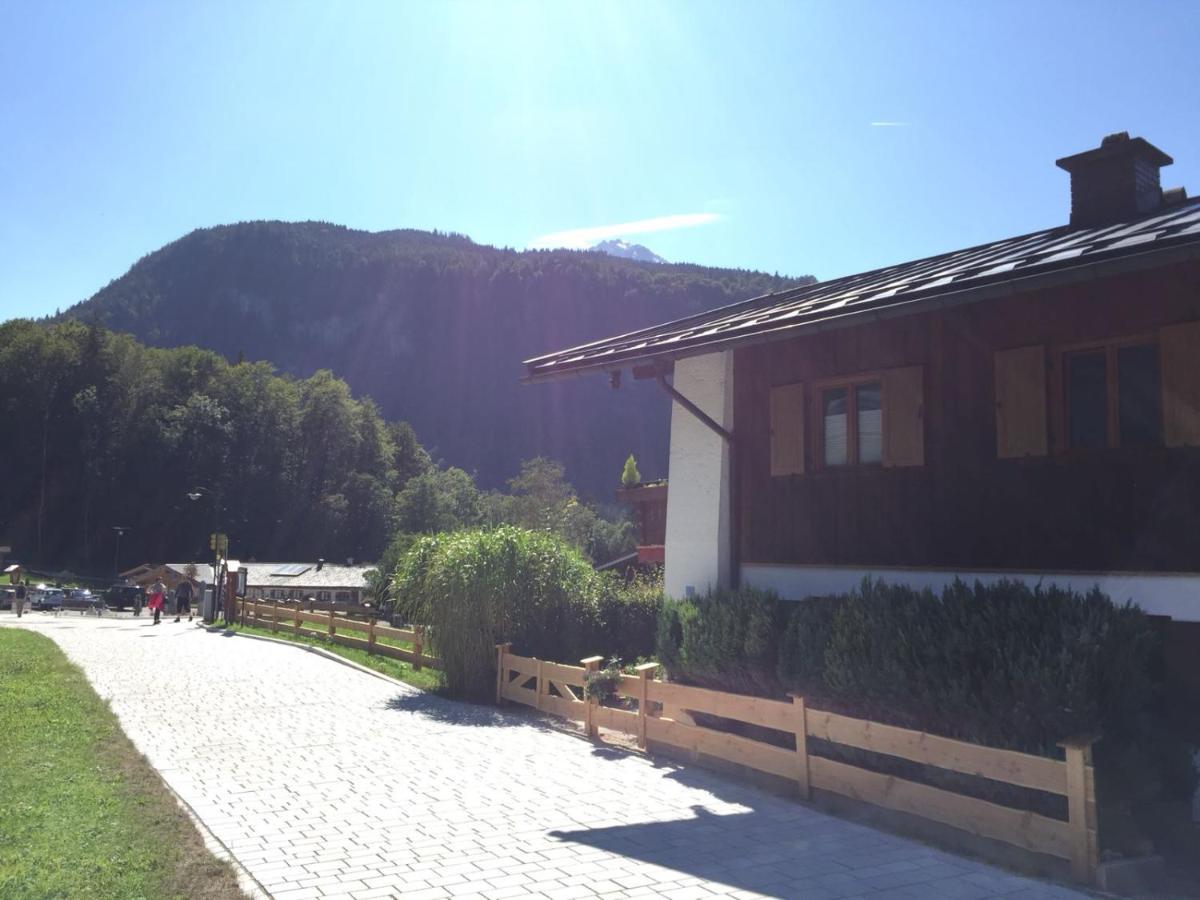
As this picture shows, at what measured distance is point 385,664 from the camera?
1830 cm

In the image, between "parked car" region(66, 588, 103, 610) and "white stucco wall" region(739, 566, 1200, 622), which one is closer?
"white stucco wall" region(739, 566, 1200, 622)

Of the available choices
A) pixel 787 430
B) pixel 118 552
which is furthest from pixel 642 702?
pixel 118 552

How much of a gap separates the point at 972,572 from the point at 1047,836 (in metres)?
3.13

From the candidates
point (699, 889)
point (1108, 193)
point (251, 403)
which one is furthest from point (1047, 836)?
point (251, 403)

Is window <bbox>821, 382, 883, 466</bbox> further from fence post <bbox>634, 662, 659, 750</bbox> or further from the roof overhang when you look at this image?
fence post <bbox>634, 662, 659, 750</bbox>

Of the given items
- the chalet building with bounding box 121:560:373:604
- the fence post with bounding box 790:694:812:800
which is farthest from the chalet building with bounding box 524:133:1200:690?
the chalet building with bounding box 121:560:373:604

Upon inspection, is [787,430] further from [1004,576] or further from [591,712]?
[591,712]

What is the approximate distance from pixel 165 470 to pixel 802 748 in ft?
325

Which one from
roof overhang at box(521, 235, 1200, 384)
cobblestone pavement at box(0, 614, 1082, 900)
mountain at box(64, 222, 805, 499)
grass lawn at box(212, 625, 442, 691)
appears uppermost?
mountain at box(64, 222, 805, 499)

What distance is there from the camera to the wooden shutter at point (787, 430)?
10.7 m

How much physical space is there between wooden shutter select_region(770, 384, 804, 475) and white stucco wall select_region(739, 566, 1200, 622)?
1.11m

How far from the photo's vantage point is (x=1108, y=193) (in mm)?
10508

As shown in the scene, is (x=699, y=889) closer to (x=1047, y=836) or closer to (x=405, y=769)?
(x=1047, y=836)

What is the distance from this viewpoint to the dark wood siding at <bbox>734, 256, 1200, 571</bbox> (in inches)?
309
